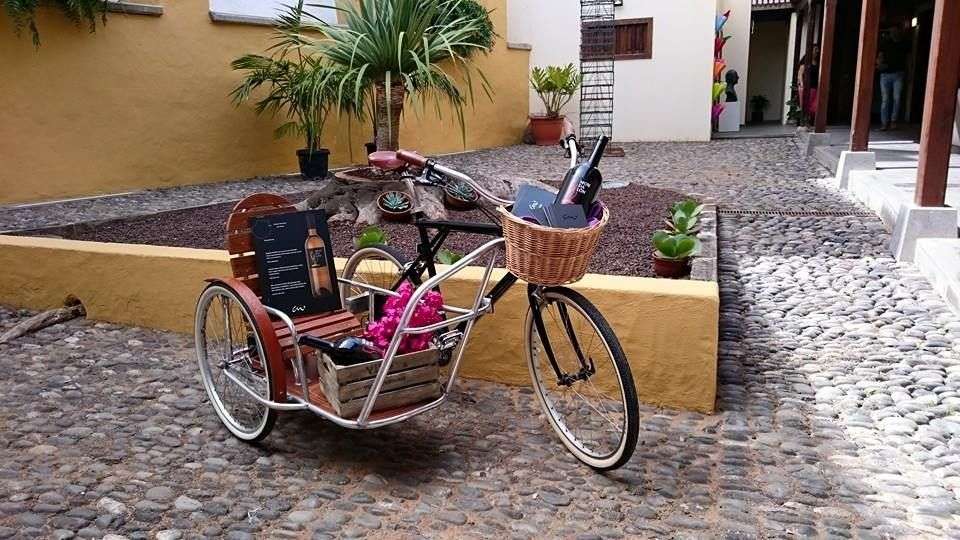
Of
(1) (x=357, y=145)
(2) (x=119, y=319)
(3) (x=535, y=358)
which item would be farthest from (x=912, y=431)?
(1) (x=357, y=145)

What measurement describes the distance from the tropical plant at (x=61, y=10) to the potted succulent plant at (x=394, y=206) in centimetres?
342

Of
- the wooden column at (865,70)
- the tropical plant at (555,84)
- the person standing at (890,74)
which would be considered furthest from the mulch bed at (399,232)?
the person standing at (890,74)

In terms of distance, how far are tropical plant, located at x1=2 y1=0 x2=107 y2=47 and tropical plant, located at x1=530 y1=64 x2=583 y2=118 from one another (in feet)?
22.8

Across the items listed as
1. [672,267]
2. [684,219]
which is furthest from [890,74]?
[672,267]

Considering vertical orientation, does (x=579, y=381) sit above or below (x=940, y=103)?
below

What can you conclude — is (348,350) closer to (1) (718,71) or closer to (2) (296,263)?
(2) (296,263)

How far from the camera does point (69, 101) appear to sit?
658cm

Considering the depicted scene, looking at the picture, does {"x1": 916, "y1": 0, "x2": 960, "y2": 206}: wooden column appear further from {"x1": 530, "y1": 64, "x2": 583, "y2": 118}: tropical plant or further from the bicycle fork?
{"x1": 530, "y1": 64, "x2": 583, "y2": 118}: tropical plant

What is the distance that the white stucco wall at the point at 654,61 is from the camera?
12.1m

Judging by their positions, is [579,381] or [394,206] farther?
[394,206]

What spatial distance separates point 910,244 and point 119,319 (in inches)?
171

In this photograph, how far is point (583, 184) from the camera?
2076 mm

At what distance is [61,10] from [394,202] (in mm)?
3808

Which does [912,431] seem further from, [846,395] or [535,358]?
[535,358]
